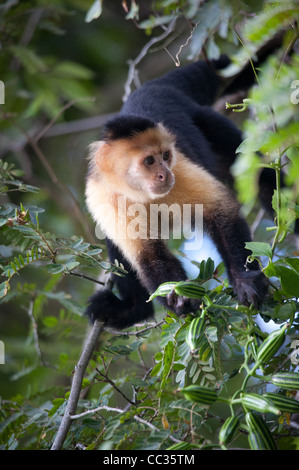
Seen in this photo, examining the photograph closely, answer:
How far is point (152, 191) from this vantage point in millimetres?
2744

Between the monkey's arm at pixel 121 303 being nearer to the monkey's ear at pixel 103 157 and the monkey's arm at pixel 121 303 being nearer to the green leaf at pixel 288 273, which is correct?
the monkey's ear at pixel 103 157

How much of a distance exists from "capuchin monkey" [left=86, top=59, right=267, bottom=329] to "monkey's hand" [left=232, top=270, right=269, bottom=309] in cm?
2

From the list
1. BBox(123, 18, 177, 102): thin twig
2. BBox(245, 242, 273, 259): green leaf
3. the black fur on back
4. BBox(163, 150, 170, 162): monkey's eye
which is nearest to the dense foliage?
BBox(245, 242, 273, 259): green leaf

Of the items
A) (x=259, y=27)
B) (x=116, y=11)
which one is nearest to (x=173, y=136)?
(x=259, y=27)

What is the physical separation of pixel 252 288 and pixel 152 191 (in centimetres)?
83

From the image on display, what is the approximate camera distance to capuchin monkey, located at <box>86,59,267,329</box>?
8.72ft

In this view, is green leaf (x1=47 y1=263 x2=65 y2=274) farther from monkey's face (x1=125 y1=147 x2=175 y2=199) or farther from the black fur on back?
the black fur on back

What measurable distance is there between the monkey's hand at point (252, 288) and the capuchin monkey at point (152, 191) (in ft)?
0.07

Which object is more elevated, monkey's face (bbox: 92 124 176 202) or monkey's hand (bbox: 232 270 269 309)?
monkey's face (bbox: 92 124 176 202)

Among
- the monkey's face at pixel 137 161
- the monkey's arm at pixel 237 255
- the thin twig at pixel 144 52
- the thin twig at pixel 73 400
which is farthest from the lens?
the thin twig at pixel 144 52

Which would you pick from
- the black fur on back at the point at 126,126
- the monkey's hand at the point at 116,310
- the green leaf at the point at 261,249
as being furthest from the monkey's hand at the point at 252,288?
the black fur on back at the point at 126,126

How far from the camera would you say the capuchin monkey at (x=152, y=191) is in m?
2.66

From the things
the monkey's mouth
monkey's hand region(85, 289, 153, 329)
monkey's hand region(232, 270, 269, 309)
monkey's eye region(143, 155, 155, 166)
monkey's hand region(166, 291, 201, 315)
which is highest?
monkey's eye region(143, 155, 155, 166)
